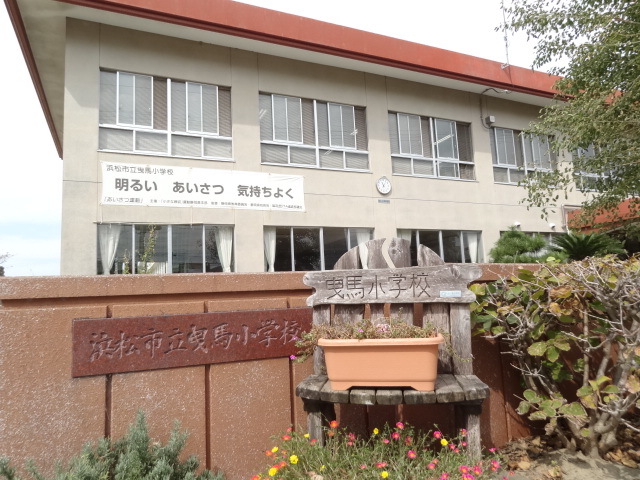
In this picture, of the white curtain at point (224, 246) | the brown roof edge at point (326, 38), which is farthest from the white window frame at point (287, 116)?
the white curtain at point (224, 246)

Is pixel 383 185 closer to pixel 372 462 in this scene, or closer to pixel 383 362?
pixel 383 362

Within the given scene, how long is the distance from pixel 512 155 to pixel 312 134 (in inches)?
269

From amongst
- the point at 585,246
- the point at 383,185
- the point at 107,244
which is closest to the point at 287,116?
the point at 383,185

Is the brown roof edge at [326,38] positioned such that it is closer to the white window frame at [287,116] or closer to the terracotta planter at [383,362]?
the white window frame at [287,116]

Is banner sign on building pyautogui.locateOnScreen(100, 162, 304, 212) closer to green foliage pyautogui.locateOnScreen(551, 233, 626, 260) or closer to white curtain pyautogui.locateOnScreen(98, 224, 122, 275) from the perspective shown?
white curtain pyautogui.locateOnScreen(98, 224, 122, 275)

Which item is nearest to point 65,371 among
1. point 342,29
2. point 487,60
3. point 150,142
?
point 150,142

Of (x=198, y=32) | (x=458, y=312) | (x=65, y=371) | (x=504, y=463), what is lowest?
(x=504, y=463)

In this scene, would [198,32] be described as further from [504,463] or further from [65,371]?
[504,463]

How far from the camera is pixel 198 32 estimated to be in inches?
380

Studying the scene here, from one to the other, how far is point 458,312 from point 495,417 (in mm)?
1253

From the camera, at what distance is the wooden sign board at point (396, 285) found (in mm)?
2824

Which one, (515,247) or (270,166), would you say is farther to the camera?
(515,247)

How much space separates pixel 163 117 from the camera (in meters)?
9.64

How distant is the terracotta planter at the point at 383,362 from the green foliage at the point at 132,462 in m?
1.07
